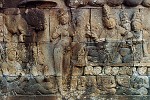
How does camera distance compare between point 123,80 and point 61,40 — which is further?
point 123,80

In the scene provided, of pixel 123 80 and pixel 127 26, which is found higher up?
pixel 127 26

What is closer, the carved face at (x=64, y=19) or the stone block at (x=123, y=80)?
the carved face at (x=64, y=19)

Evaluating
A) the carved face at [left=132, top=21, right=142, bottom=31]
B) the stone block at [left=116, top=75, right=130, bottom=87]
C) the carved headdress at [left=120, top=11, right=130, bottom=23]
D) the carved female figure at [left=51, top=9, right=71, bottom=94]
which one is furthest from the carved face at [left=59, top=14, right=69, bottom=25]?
the stone block at [left=116, top=75, right=130, bottom=87]

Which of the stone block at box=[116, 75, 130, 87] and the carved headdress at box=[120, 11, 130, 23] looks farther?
the stone block at box=[116, 75, 130, 87]

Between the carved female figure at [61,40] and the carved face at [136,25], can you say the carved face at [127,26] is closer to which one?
the carved face at [136,25]

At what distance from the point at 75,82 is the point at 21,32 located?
1.54 metres

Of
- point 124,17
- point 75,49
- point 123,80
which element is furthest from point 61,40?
point 123,80

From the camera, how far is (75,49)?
855 cm

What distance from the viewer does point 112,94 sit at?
28.4ft

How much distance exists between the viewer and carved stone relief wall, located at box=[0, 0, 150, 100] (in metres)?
8.52

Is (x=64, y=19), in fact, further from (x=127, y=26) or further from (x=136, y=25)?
(x=136, y=25)

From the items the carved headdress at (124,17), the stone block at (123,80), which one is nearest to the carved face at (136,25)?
the carved headdress at (124,17)

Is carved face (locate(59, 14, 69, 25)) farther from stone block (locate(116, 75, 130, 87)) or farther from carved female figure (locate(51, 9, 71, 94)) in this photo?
stone block (locate(116, 75, 130, 87))

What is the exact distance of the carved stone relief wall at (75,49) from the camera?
8.52 metres
